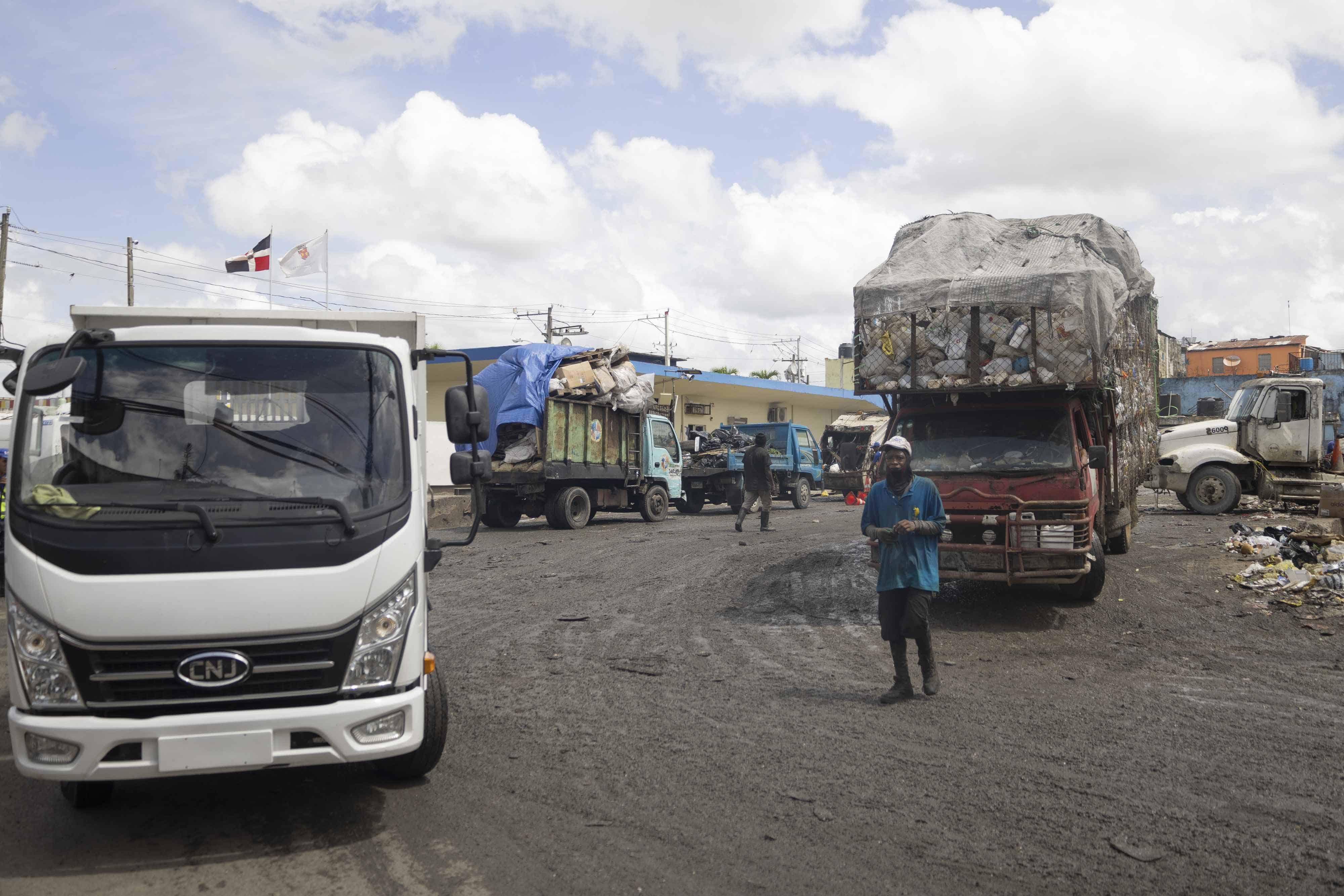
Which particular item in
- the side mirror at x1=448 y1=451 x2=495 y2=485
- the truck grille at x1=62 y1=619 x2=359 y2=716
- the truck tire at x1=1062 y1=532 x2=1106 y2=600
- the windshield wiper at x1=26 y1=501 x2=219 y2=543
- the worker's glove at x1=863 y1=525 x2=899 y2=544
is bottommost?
the truck tire at x1=1062 y1=532 x2=1106 y2=600

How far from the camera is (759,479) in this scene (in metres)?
17.9

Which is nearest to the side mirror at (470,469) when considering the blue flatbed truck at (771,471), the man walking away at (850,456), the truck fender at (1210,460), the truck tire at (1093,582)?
the truck tire at (1093,582)

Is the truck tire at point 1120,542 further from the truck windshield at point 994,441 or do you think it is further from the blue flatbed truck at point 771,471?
the blue flatbed truck at point 771,471

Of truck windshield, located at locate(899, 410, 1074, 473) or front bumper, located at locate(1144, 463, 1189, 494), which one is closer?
truck windshield, located at locate(899, 410, 1074, 473)

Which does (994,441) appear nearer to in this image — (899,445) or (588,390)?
(899,445)

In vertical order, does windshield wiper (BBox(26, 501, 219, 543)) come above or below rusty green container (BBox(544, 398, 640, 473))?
below

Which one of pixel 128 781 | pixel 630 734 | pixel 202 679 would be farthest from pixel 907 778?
pixel 128 781

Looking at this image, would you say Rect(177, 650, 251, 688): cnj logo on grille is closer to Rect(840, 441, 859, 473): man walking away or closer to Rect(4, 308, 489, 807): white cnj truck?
Rect(4, 308, 489, 807): white cnj truck

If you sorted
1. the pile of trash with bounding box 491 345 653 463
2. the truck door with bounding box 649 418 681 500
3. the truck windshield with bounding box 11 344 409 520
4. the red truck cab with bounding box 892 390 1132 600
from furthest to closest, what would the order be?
the truck door with bounding box 649 418 681 500 → the pile of trash with bounding box 491 345 653 463 → the red truck cab with bounding box 892 390 1132 600 → the truck windshield with bounding box 11 344 409 520

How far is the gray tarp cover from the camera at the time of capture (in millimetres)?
9062

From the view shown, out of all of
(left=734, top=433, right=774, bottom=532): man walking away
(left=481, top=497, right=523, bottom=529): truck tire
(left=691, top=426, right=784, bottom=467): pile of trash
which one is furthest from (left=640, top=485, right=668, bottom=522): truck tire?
(left=734, top=433, right=774, bottom=532): man walking away

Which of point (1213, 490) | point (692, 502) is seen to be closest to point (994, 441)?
point (1213, 490)

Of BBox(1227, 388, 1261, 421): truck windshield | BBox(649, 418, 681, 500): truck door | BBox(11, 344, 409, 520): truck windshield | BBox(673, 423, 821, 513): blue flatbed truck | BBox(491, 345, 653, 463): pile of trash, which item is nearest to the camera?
BBox(11, 344, 409, 520): truck windshield

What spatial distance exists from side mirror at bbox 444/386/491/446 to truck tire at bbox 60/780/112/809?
2.10 meters
